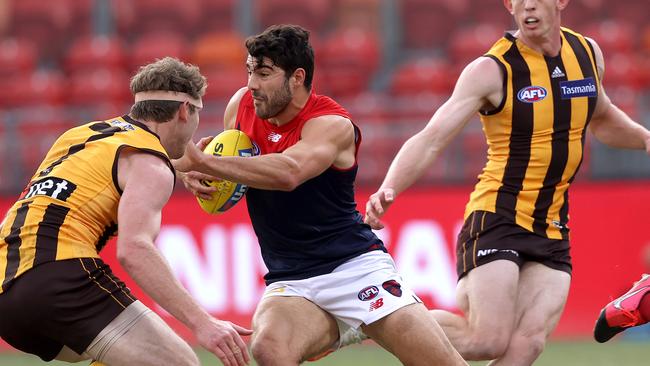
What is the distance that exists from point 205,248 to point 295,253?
5408 mm

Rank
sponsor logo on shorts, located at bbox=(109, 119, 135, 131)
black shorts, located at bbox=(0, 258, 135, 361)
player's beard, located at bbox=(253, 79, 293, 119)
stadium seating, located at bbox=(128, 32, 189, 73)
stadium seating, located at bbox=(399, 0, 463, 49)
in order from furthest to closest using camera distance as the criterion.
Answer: stadium seating, located at bbox=(399, 0, 463, 49) → stadium seating, located at bbox=(128, 32, 189, 73) → player's beard, located at bbox=(253, 79, 293, 119) → sponsor logo on shorts, located at bbox=(109, 119, 135, 131) → black shorts, located at bbox=(0, 258, 135, 361)

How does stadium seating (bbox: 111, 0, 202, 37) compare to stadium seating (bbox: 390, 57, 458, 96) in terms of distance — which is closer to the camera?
stadium seating (bbox: 390, 57, 458, 96)

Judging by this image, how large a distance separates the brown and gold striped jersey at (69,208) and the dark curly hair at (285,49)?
0.92m

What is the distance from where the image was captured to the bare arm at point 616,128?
6.96 metres

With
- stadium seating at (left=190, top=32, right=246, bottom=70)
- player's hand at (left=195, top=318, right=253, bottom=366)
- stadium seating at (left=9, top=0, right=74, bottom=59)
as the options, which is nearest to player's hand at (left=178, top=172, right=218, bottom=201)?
player's hand at (left=195, top=318, right=253, bottom=366)

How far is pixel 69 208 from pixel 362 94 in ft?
30.9

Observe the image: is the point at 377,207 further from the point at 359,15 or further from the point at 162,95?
the point at 359,15

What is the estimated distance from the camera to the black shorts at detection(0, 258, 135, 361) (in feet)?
16.4

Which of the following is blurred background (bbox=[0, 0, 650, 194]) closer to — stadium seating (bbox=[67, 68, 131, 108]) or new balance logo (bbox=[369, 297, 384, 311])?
stadium seating (bbox=[67, 68, 131, 108])

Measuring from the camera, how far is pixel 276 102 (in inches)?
233

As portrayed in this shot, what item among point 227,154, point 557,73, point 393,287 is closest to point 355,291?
point 393,287

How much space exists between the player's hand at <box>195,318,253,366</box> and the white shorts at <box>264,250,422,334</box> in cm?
107

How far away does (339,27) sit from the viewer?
16.1m

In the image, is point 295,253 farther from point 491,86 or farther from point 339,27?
point 339,27
